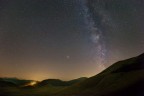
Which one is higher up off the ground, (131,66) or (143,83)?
(131,66)

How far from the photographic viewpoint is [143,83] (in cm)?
6050

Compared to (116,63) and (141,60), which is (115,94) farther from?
(116,63)

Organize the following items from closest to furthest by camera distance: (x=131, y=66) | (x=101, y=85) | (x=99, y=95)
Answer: (x=99, y=95)
(x=101, y=85)
(x=131, y=66)

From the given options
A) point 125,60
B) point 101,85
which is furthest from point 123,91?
point 125,60

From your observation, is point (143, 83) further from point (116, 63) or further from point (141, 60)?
point (116, 63)

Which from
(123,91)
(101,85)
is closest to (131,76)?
(101,85)

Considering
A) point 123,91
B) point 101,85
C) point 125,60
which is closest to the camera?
point 123,91

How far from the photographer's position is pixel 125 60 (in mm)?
118625

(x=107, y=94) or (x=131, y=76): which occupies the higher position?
(x=131, y=76)

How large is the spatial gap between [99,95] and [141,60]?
4680 centimetres

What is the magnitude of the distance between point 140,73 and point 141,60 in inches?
1345

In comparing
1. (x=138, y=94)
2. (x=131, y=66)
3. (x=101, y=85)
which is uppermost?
(x=131, y=66)

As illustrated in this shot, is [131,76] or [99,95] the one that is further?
[131,76]

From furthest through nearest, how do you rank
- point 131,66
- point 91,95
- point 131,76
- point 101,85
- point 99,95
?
point 131,66 < point 101,85 < point 131,76 < point 91,95 < point 99,95
